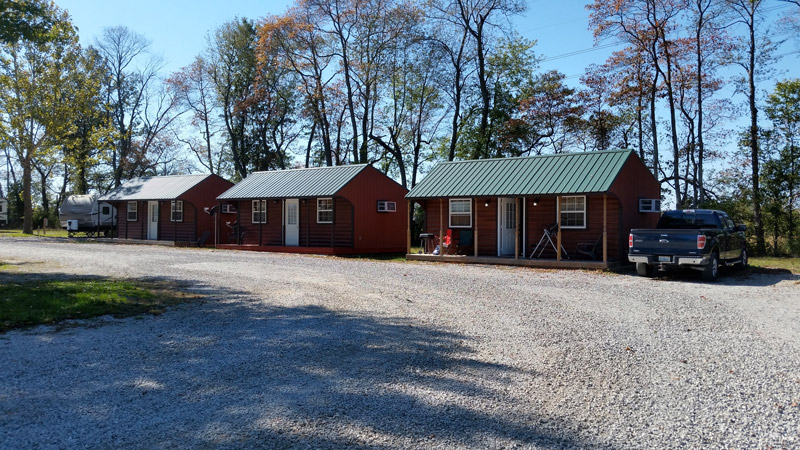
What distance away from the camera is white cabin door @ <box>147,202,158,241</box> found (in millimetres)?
30375

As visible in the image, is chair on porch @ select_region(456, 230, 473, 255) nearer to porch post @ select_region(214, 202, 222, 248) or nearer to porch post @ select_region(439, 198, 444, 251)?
porch post @ select_region(439, 198, 444, 251)

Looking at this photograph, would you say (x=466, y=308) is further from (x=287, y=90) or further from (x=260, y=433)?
(x=287, y=90)

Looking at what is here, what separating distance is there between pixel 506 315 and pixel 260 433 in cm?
516

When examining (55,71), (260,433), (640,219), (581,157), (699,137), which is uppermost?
(55,71)

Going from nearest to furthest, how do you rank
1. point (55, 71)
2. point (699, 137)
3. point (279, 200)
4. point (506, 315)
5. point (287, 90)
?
point (506, 315) < point (279, 200) < point (699, 137) < point (55, 71) < point (287, 90)

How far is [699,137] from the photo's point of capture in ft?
92.3

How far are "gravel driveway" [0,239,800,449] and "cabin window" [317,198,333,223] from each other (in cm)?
1336

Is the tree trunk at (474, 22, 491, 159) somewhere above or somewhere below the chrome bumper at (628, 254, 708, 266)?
above

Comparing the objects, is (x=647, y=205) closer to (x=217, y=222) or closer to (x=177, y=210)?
(x=217, y=222)

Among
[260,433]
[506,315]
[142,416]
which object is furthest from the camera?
[506,315]

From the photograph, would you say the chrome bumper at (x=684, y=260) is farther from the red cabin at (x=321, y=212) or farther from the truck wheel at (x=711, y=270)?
the red cabin at (x=321, y=212)

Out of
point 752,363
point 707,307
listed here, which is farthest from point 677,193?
point 752,363

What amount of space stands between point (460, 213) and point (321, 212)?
6591 mm

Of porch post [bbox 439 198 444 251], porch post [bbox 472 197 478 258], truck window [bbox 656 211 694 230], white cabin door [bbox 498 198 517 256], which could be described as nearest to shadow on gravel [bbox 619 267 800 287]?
truck window [bbox 656 211 694 230]
